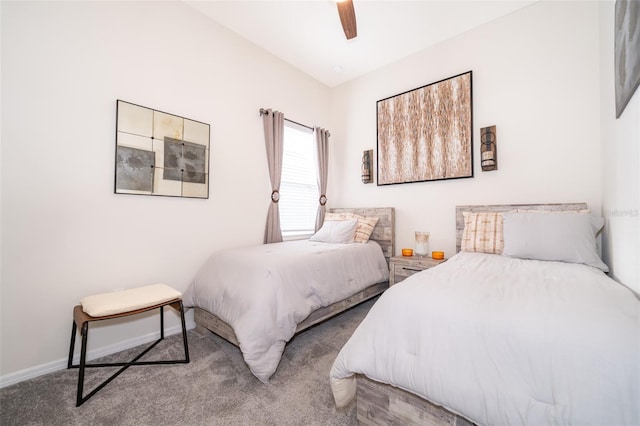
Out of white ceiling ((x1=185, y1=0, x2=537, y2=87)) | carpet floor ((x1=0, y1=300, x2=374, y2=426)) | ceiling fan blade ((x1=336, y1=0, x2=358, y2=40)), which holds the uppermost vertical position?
white ceiling ((x1=185, y1=0, x2=537, y2=87))

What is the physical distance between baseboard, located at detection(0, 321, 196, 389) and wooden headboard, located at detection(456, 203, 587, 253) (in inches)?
114

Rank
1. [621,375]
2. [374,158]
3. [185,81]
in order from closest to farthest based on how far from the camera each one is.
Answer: [621,375] → [185,81] → [374,158]

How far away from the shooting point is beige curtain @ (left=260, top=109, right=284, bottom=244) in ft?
10.1

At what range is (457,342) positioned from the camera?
926 mm

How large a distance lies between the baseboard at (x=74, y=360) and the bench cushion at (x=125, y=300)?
51 cm

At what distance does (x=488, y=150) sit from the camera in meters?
2.59

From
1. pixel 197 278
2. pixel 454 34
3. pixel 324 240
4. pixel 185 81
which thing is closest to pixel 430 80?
pixel 454 34

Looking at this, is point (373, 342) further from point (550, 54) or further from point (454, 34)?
point (454, 34)

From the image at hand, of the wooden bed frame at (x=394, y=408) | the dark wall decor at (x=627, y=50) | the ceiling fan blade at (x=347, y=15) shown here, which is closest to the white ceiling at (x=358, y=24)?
the ceiling fan blade at (x=347, y=15)

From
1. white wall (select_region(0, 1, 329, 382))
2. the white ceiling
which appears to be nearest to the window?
white wall (select_region(0, 1, 329, 382))

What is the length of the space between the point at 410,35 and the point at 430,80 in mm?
551

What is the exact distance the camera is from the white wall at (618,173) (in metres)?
1.22

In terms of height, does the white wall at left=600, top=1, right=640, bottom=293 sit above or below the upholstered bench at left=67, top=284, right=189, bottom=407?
above

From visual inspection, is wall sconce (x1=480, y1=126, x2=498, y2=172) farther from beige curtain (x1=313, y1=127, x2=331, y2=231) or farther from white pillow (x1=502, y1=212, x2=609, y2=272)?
beige curtain (x1=313, y1=127, x2=331, y2=231)
